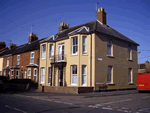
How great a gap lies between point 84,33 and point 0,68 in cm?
2833

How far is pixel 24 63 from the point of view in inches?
1244

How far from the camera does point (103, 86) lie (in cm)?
1977

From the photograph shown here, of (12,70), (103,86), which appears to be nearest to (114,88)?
(103,86)

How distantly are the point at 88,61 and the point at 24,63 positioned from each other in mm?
16286

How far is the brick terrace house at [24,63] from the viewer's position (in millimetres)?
28464

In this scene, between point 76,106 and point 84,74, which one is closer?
point 76,106

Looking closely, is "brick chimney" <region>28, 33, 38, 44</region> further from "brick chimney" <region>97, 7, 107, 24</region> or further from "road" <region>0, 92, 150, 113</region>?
"road" <region>0, 92, 150, 113</region>

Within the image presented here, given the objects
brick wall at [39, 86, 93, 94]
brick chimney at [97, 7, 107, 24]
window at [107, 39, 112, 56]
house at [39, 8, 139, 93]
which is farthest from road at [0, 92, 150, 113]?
brick chimney at [97, 7, 107, 24]

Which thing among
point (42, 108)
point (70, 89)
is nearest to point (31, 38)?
point (70, 89)

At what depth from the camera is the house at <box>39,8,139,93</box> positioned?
63.9 feet

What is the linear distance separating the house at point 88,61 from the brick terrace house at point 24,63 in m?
3.53

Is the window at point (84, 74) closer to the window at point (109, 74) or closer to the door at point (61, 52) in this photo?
the window at point (109, 74)

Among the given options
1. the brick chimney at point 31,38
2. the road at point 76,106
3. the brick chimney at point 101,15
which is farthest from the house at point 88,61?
the brick chimney at point 31,38

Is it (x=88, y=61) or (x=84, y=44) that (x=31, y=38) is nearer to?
(x=84, y=44)
